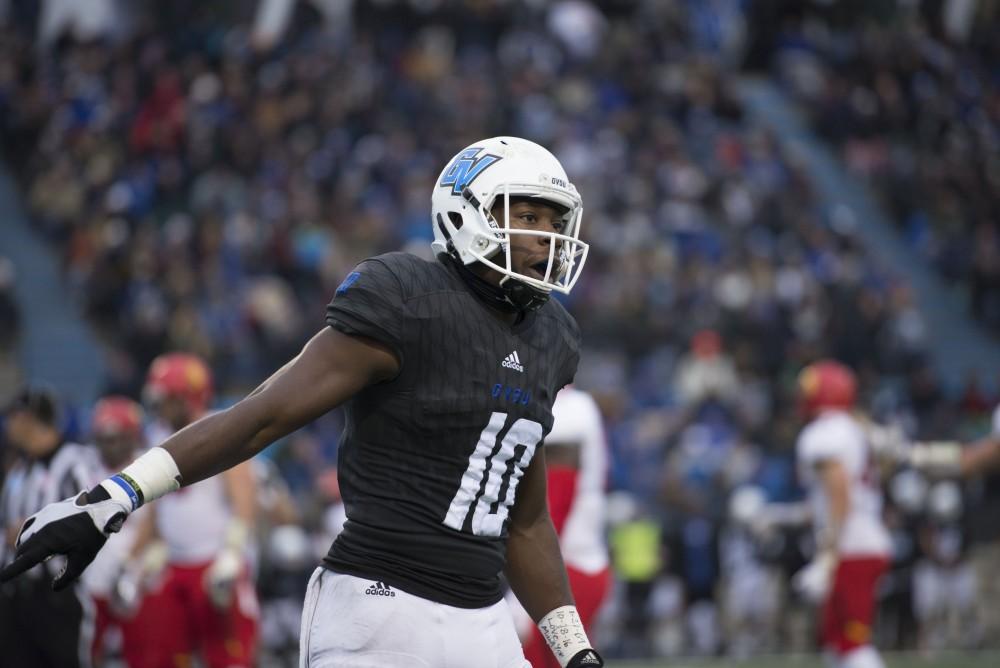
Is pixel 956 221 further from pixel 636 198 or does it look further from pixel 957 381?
pixel 636 198

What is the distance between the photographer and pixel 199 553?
7.54 meters

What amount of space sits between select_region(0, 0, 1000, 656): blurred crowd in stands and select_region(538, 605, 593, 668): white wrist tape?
21.7 feet

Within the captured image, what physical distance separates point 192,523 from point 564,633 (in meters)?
4.20

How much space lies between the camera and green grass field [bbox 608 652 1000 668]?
1113 cm

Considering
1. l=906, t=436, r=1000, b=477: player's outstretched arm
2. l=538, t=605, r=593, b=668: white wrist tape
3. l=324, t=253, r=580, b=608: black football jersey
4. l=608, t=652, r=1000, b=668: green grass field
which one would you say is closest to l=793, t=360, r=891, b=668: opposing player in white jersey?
l=906, t=436, r=1000, b=477: player's outstretched arm

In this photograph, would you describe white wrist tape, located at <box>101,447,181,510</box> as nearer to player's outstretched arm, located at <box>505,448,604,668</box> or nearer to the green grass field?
player's outstretched arm, located at <box>505,448,604,668</box>

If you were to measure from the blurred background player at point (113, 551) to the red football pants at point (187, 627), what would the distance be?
0.11 m

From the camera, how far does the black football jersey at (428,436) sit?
10.9ft

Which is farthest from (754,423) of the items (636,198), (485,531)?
(485,531)

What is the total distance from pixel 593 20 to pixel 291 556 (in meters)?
11.1

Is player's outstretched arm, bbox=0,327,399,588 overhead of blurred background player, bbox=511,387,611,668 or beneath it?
overhead

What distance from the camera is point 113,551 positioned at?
24.7ft

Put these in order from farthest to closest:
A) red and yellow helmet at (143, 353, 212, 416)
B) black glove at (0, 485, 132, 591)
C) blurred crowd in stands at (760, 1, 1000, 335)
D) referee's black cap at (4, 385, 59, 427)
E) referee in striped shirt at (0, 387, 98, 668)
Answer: blurred crowd in stands at (760, 1, 1000, 335) < red and yellow helmet at (143, 353, 212, 416) < referee's black cap at (4, 385, 59, 427) < referee in striped shirt at (0, 387, 98, 668) < black glove at (0, 485, 132, 591)

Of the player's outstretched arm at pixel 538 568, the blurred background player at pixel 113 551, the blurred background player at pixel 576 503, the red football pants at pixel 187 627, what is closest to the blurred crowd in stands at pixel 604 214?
the blurred background player at pixel 113 551
